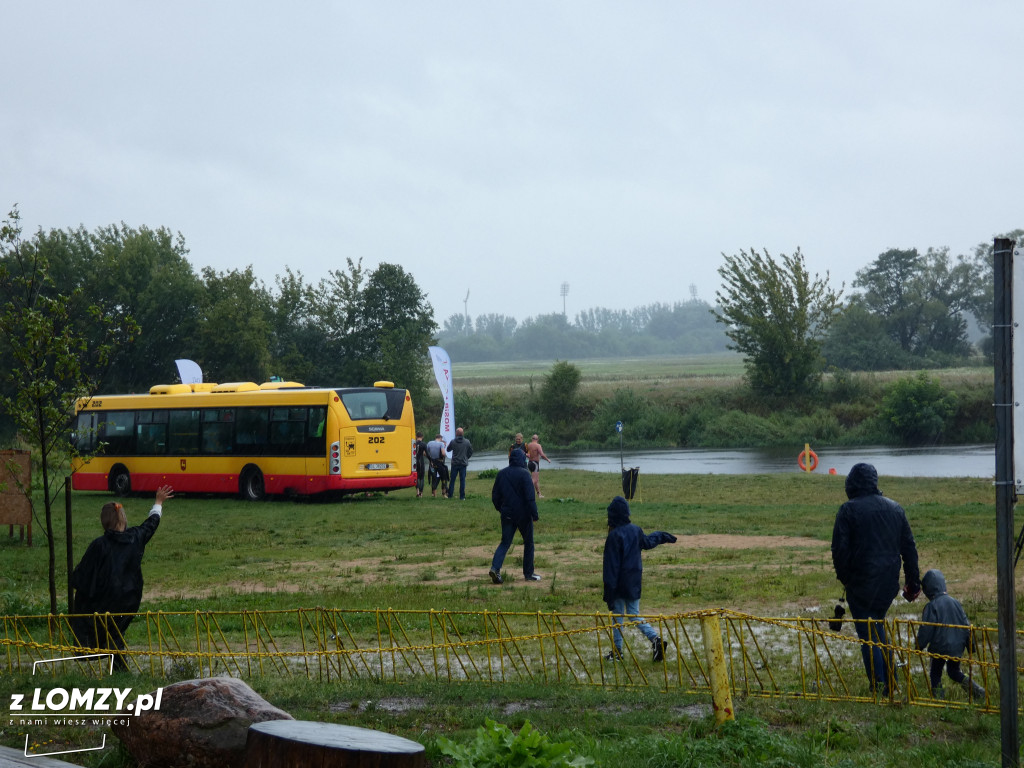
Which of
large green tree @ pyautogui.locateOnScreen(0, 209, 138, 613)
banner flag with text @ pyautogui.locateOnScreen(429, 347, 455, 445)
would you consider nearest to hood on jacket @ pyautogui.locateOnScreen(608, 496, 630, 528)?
large green tree @ pyautogui.locateOnScreen(0, 209, 138, 613)

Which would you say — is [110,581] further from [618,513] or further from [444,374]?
[444,374]

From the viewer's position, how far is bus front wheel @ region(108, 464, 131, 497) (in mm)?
29859

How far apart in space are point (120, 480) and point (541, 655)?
25.0 metres

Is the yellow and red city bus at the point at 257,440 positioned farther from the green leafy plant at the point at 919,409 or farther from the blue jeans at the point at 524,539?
the green leafy plant at the point at 919,409

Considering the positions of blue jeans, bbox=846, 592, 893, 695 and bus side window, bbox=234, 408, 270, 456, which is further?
bus side window, bbox=234, 408, 270, 456

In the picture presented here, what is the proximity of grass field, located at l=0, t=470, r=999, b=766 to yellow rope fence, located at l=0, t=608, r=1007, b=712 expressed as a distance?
15.0 inches

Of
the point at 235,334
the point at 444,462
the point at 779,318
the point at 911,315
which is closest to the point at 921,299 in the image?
the point at 911,315

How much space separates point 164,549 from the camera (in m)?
17.5

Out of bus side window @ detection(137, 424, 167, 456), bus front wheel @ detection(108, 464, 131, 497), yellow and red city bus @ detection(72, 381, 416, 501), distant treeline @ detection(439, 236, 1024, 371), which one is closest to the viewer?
yellow and red city bus @ detection(72, 381, 416, 501)

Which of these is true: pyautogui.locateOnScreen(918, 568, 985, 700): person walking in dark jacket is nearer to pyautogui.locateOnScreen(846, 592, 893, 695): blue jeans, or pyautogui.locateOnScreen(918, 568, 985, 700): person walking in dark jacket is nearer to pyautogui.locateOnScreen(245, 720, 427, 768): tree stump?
pyautogui.locateOnScreen(846, 592, 893, 695): blue jeans

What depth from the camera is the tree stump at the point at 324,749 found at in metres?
4.41

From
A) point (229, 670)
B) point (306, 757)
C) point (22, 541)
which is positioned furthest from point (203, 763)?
point (22, 541)

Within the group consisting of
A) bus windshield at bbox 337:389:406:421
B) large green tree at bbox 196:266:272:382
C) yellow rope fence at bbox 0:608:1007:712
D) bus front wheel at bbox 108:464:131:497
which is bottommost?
bus front wheel at bbox 108:464:131:497

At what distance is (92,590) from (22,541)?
12.0m
